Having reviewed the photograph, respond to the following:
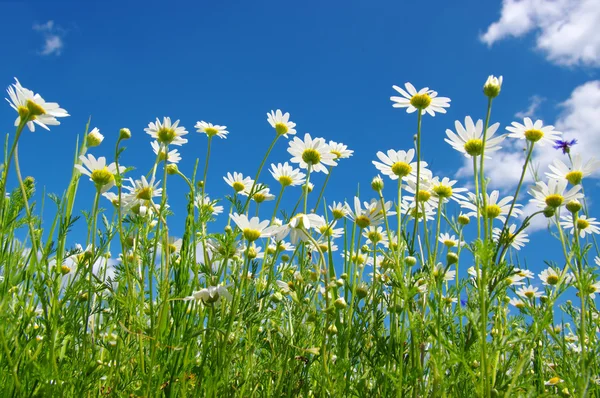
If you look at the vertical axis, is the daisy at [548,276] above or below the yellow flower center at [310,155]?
below

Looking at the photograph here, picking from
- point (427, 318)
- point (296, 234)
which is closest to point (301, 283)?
point (296, 234)

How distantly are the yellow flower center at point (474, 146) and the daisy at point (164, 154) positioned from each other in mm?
1136

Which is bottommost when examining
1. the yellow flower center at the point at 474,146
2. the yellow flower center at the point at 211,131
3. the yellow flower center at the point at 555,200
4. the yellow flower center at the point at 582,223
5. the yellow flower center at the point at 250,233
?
the yellow flower center at the point at 250,233

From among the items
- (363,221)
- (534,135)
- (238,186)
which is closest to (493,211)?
(534,135)

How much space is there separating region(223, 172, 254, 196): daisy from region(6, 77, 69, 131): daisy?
1.05 m

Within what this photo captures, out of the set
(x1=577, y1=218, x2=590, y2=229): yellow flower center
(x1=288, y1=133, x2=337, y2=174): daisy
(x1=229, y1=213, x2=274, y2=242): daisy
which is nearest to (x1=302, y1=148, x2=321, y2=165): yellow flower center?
(x1=288, y1=133, x2=337, y2=174): daisy

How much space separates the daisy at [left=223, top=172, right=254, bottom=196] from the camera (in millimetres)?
2705

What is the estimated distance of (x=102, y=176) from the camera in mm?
1851

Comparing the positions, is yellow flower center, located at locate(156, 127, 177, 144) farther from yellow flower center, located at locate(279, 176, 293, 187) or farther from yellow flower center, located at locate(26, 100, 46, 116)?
yellow flower center, located at locate(279, 176, 293, 187)

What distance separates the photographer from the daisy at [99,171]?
185 cm

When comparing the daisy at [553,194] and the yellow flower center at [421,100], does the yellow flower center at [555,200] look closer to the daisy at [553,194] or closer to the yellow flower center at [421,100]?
the daisy at [553,194]

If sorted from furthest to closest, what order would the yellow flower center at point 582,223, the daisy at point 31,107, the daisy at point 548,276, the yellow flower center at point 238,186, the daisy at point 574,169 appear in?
the daisy at point 548,276 → the yellow flower center at point 238,186 → the yellow flower center at point 582,223 → the daisy at point 574,169 → the daisy at point 31,107

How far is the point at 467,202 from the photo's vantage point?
203 centimetres

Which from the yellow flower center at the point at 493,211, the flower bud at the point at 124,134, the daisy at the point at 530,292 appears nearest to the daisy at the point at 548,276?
the daisy at the point at 530,292
